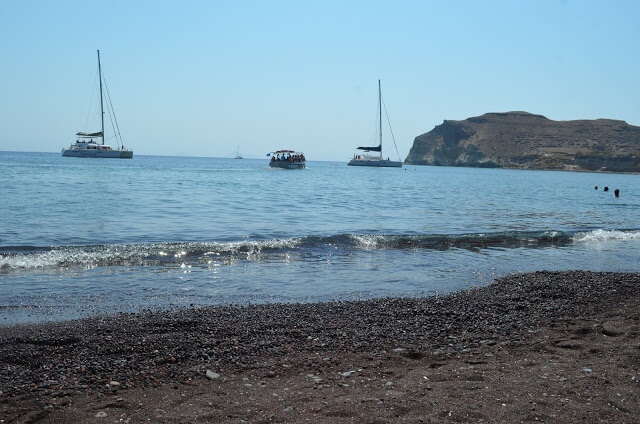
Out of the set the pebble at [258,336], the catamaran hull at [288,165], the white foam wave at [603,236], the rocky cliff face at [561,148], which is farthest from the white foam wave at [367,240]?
the rocky cliff face at [561,148]

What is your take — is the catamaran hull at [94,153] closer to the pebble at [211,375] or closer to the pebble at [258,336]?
the pebble at [258,336]

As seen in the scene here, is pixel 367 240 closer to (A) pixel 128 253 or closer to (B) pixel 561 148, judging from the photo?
(A) pixel 128 253

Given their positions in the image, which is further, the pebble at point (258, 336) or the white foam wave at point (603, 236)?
the white foam wave at point (603, 236)

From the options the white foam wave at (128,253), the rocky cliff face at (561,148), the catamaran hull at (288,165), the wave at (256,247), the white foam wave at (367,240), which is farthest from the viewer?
the rocky cliff face at (561,148)

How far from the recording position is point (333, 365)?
584 centimetres

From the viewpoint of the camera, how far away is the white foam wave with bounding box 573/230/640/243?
19234mm

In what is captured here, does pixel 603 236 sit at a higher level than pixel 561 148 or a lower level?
lower

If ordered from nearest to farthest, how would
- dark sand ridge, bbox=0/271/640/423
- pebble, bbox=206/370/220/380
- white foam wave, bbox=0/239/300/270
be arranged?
dark sand ridge, bbox=0/271/640/423 → pebble, bbox=206/370/220/380 → white foam wave, bbox=0/239/300/270

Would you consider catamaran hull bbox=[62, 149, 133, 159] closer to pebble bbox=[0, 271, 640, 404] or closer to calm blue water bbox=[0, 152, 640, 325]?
calm blue water bbox=[0, 152, 640, 325]

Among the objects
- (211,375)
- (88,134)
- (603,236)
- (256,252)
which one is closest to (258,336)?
(211,375)

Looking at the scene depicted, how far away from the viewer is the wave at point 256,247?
42.1 feet

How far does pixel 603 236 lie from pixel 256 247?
14.4m

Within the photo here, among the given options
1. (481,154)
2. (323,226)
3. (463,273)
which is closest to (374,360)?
(463,273)

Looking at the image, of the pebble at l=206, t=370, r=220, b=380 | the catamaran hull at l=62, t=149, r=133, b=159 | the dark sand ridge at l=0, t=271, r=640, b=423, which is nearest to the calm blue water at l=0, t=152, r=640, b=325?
the dark sand ridge at l=0, t=271, r=640, b=423
